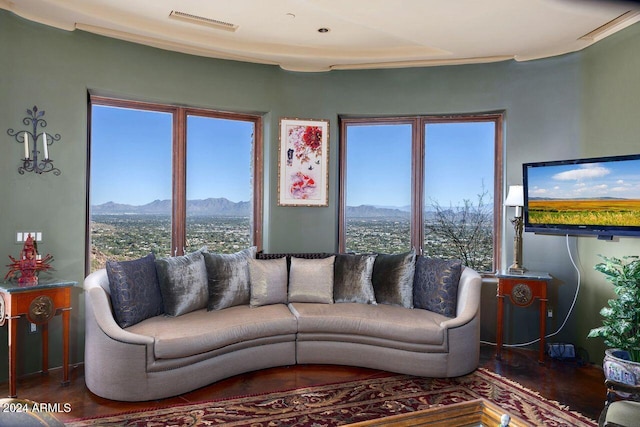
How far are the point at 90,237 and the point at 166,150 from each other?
3.60ft

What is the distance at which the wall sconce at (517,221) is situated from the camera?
Answer: 4165 mm

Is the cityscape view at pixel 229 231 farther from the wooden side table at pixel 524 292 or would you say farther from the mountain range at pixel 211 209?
the wooden side table at pixel 524 292

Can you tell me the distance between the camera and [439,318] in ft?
12.1

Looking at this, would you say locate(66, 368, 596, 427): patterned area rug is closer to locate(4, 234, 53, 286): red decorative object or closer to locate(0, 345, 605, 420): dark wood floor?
locate(0, 345, 605, 420): dark wood floor

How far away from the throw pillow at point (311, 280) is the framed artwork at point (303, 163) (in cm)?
83

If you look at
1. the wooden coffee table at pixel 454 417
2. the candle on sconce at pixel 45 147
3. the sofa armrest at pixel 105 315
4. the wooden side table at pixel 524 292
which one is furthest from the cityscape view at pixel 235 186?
the wooden coffee table at pixel 454 417

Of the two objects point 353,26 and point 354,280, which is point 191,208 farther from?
point 353,26

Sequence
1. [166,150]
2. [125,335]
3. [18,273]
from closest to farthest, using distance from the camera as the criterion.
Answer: [125,335]
[18,273]
[166,150]

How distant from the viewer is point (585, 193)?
374 cm

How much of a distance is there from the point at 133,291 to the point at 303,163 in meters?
2.25

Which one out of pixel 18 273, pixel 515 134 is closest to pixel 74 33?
pixel 18 273

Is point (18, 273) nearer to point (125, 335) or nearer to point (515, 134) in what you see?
point (125, 335)

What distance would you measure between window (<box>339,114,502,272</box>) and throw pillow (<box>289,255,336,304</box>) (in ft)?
2.78

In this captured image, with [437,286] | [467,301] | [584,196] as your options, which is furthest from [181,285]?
[584,196]
